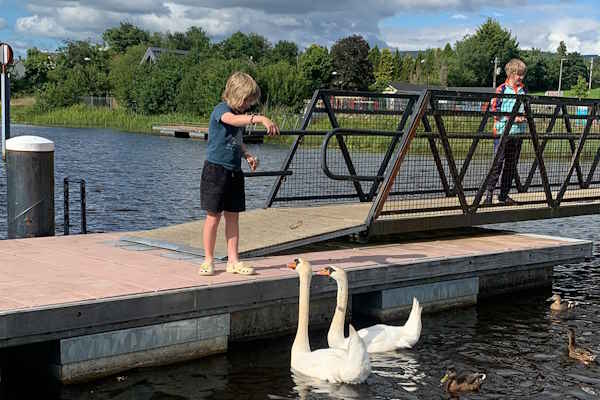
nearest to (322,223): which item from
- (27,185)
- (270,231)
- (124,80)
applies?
(270,231)

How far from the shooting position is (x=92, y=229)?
18.3 m

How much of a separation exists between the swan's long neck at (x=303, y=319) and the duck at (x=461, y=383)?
1.36 metres

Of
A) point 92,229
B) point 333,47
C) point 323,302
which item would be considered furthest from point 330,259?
point 333,47

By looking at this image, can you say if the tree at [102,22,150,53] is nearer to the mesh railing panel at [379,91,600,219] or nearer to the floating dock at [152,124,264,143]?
the floating dock at [152,124,264,143]

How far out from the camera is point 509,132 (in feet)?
39.0

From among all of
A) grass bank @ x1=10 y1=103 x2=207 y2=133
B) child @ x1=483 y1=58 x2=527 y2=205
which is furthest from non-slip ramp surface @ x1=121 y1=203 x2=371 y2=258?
grass bank @ x1=10 y1=103 x2=207 y2=133

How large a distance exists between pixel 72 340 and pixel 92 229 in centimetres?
1145

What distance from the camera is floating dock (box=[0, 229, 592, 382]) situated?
7141mm

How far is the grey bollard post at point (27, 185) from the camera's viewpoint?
1098cm

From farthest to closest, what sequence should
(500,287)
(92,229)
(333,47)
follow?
(333,47) < (92,229) < (500,287)

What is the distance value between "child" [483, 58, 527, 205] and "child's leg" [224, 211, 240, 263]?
15.5 ft

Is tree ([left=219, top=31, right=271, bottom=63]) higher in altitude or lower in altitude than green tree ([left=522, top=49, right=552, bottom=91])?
higher

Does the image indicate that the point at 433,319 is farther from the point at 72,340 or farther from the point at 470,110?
the point at 72,340

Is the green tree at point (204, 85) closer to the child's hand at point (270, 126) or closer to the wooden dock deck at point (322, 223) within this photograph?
the wooden dock deck at point (322, 223)
